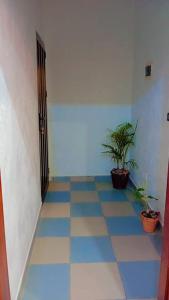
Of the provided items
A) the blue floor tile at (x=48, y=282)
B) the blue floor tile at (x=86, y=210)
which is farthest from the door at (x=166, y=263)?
the blue floor tile at (x=86, y=210)

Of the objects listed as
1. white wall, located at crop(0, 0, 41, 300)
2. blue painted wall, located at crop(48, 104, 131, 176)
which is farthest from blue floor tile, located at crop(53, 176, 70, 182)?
white wall, located at crop(0, 0, 41, 300)

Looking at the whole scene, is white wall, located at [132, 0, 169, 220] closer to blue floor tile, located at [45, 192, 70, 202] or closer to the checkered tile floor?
the checkered tile floor

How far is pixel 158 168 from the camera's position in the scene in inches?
102

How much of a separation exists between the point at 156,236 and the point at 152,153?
873 millimetres

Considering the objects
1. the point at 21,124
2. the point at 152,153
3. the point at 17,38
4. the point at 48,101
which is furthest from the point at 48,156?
the point at 17,38

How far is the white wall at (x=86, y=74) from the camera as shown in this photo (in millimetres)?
3537

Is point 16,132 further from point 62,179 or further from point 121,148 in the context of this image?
point 62,179

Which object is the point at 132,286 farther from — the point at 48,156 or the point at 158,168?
the point at 48,156

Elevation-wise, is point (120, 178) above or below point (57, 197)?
above

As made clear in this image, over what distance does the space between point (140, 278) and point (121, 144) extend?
2.02m

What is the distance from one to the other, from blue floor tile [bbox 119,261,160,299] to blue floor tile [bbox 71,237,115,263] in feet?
0.56

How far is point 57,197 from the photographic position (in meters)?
3.34

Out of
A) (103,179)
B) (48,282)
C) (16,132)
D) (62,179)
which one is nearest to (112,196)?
(103,179)

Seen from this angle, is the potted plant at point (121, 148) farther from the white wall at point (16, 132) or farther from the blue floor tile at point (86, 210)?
the white wall at point (16, 132)
